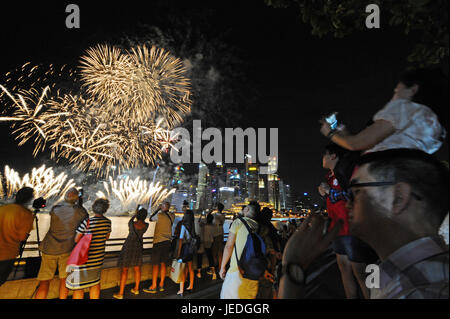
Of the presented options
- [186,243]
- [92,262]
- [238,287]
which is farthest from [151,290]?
[238,287]

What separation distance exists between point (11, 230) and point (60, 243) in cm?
83

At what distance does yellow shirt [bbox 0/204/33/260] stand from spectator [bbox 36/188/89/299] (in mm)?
480

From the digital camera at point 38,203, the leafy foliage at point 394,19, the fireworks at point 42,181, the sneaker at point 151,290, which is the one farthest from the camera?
the fireworks at point 42,181

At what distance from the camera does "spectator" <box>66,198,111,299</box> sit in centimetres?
388

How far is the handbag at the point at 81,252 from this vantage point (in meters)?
3.87

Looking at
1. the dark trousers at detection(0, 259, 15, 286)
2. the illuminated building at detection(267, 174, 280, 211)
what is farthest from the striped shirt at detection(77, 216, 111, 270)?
the illuminated building at detection(267, 174, 280, 211)

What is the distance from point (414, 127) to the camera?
163 centimetres

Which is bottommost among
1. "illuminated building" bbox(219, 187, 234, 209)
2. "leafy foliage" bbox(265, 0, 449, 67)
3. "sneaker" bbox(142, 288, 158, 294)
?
"sneaker" bbox(142, 288, 158, 294)

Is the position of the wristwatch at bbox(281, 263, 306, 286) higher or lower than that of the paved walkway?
higher

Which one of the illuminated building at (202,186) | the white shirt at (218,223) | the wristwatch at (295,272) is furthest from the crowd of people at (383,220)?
the illuminated building at (202,186)

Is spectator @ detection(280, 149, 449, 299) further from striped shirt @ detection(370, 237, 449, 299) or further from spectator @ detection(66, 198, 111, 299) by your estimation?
spectator @ detection(66, 198, 111, 299)

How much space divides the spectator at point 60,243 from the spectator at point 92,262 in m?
0.28

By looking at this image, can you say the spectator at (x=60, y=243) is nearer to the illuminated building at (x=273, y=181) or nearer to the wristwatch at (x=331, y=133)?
the wristwatch at (x=331, y=133)
